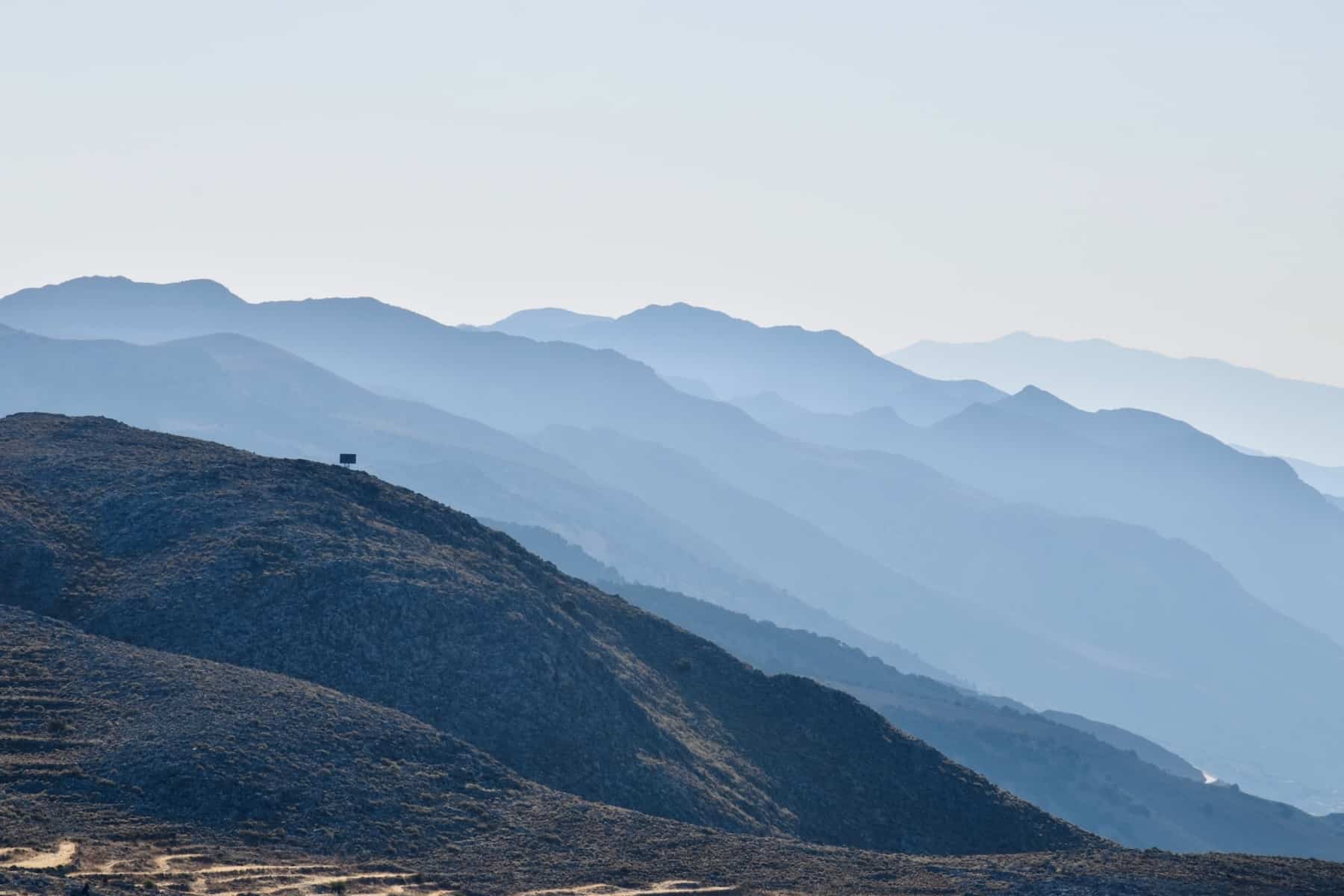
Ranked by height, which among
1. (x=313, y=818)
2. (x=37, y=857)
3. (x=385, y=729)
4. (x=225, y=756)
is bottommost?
(x=37, y=857)

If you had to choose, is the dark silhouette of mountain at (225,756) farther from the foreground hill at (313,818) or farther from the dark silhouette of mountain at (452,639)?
the dark silhouette of mountain at (452,639)

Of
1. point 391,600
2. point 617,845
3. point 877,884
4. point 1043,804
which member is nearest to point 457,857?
point 617,845

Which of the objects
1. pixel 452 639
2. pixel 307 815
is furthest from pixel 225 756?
pixel 452 639

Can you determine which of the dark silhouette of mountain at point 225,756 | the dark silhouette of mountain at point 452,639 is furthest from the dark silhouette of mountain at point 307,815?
the dark silhouette of mountain at point 452,639

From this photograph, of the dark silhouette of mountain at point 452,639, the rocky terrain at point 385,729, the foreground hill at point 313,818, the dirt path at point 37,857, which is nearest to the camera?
the dirt path at point 37,857

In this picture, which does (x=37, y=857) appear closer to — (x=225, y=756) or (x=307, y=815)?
(x=307, y=815)

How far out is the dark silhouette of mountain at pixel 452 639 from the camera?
58.2m

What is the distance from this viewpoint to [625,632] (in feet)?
244

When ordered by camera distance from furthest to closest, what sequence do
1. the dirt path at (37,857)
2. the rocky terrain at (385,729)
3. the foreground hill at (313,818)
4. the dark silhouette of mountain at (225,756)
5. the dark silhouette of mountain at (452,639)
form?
1. the dark silhouette of mountain at (452,639)
2. the dark silhouette of mountain at (225,756)
3. the rocky terrain at (385,729)
4. the foreground hill at (313,818)
5. the dirt path at (37,857)

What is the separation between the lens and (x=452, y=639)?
62.2 meters

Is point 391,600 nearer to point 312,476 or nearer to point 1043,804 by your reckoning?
point 312,476

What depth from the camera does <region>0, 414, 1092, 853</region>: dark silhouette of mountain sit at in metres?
58.2

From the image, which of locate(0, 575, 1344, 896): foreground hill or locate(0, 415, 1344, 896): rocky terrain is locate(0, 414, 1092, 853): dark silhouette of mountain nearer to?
locate(0, 415, 1344, 896): rocky terrain

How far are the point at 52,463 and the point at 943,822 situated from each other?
46.6 m
